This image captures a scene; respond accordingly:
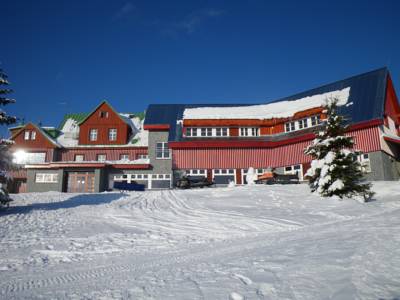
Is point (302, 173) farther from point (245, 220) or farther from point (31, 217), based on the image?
point (31, 217)

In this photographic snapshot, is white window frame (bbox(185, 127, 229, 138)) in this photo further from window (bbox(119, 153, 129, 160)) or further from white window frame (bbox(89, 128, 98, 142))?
white window frame (bbox(89, 128, 98, 142))

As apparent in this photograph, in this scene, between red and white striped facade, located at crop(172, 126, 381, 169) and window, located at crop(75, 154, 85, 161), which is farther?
window, located at crop(75, 154, 85, 161)

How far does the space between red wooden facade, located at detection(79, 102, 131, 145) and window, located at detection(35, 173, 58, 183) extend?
4.76 metres

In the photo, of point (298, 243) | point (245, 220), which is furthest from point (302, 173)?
point (298, 243)

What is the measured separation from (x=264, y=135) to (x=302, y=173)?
5632 millimetres

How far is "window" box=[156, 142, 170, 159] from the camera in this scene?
2947cm

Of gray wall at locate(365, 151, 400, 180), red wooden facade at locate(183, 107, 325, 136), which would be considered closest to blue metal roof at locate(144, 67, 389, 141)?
red wooden facade at locate(183, 107, 325, 136)

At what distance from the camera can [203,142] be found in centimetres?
2830

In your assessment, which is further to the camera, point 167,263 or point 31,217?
point 31,217

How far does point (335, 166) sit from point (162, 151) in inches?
694

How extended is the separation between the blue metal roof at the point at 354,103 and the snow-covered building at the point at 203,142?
8 cm

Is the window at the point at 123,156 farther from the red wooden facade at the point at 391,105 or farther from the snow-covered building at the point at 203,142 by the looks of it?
the red wooden facade at the point at 391,105

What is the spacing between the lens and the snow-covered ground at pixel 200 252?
427 cm

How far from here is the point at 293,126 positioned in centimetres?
2898
